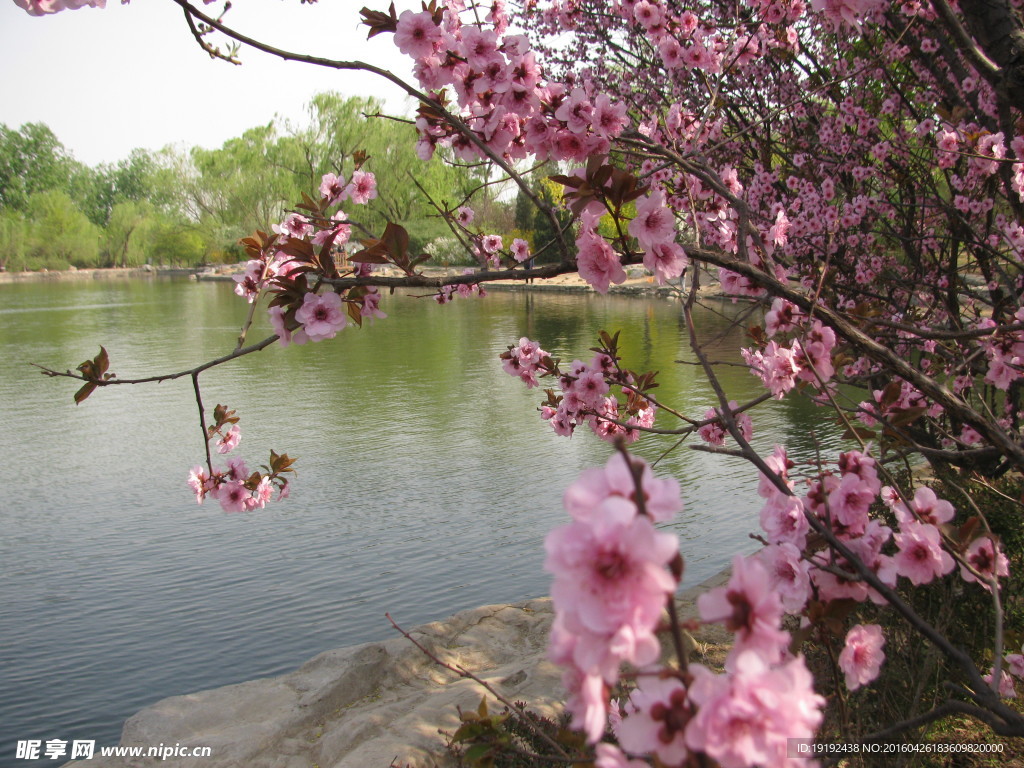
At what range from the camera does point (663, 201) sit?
1310 millimetres

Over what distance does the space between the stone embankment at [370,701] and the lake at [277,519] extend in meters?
0.37

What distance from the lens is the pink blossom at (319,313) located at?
1570 millimetres

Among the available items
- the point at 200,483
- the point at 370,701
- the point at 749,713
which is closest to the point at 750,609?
the point at 749,713

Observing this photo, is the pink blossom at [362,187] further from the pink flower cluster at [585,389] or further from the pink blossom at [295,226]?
the pink flower cluster at [585,389]

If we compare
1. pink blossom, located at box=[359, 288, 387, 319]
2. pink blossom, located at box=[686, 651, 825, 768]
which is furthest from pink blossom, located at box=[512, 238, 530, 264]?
pink blossom, located at box=[686, 651, 825, 768]

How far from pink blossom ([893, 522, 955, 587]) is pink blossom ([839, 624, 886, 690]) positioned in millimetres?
114

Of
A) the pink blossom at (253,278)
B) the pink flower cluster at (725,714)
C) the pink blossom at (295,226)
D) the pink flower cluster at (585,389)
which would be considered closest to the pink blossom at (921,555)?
the pink flower cluster at (725,714)

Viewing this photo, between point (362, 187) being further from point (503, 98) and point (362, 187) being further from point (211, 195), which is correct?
point (211, 195)

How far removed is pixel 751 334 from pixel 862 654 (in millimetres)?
1088

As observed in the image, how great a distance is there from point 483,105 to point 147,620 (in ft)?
12.1

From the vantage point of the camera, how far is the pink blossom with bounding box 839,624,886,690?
1.13 m

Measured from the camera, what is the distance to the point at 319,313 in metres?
1.58

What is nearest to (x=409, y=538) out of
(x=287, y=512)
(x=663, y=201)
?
(x=287, y=512)

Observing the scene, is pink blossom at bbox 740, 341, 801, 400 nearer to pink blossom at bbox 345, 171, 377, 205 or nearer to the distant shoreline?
pink blossom at bbox 345, 171, 377, 205
